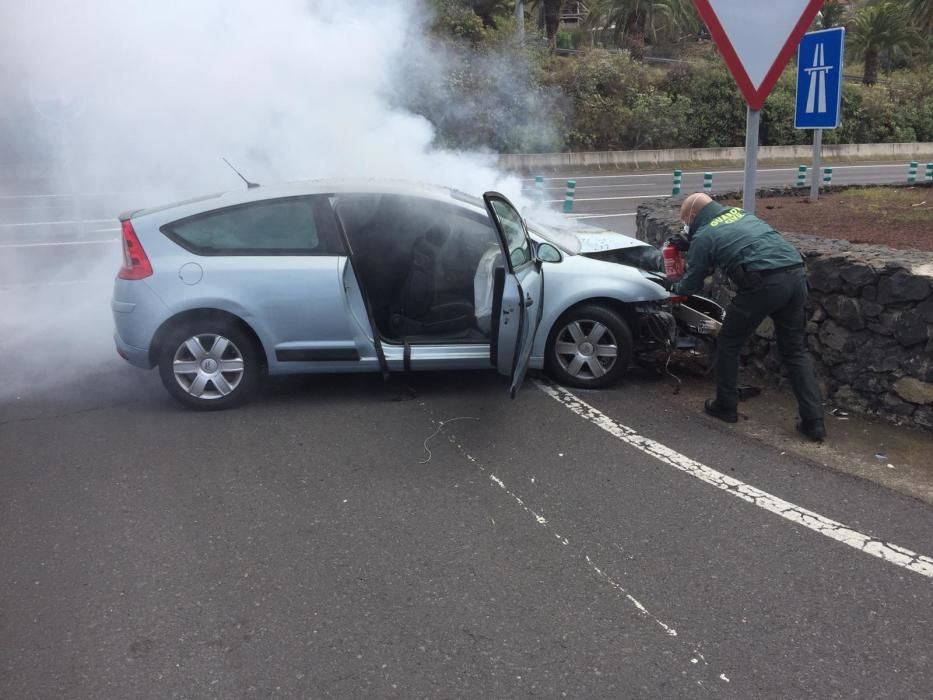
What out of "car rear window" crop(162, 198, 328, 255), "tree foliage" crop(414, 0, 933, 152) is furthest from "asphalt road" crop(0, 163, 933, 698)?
"tree foliage" crop(414, 0, 933, 152)

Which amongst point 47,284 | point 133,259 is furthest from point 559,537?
point 47,284

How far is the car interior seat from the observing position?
6074 millimetres

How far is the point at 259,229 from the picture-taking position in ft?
18.6

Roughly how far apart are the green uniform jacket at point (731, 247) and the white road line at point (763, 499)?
956mm

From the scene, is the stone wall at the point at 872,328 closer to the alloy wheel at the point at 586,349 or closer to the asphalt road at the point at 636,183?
the alloy wheel at the point at 586,349

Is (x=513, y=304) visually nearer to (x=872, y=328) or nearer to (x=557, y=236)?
(x=557, y=236)

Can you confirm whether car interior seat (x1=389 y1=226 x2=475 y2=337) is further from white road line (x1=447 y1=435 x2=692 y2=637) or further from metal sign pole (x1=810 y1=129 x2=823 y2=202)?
metal sign pole (x1=810 y1=129 x2=823 y2=202)

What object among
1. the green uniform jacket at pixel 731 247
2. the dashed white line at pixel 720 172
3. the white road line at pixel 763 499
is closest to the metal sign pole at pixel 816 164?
the green uniform jacket at pixel 731 247

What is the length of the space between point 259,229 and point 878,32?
1520 inches

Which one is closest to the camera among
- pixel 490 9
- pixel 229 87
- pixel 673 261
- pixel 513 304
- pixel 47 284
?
pixel 513 304

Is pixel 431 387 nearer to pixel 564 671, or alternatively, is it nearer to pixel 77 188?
pixel 564 671

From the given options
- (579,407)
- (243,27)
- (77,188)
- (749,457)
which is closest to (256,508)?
(579,407)

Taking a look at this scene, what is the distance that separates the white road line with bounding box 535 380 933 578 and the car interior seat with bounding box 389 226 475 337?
3.39 ft

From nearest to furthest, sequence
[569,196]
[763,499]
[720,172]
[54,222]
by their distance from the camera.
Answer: [763,499]
[54,222]
[569,196]
[720,172]
